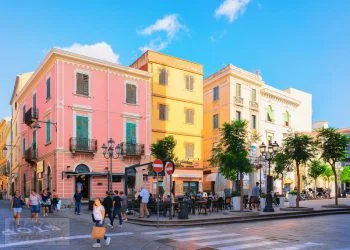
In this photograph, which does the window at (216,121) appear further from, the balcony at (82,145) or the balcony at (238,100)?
the balcony at (82,145)

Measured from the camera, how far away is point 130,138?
3453 centimetres

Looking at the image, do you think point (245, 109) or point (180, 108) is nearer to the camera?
point (180, 108)

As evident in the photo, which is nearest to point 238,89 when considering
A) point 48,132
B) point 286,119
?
point 286,119

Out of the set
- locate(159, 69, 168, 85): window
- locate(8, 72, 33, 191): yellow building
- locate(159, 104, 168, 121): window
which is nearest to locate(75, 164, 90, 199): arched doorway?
locate(159, 104, 168, 121): window

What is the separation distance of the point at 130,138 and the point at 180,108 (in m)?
6.26

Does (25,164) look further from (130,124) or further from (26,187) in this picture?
(130,124)

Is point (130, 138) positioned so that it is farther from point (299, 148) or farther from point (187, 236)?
point (187, 236)

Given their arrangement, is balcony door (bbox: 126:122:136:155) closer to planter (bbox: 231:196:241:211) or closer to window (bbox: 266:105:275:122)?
planter (bbox: 231:196:241:211)

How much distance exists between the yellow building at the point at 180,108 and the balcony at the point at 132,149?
224cm

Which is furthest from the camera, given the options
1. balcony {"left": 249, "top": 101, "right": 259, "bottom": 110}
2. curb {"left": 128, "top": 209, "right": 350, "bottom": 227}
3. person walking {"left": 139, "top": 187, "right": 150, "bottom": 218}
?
balcony {"left": 249, "top": 101, "right": 259, "bottom": 110}

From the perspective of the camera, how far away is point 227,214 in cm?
2283

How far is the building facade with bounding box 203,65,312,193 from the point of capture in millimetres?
41562

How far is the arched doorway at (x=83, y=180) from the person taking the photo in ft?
102

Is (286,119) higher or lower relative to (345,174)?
higher
